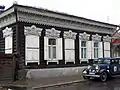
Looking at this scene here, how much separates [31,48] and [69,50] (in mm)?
4440

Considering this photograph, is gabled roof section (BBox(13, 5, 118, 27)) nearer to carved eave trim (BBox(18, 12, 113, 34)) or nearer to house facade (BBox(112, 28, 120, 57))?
carved eave trim (BBox(18, 12, 113, 34))

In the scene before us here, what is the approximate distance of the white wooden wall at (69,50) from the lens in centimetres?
2095

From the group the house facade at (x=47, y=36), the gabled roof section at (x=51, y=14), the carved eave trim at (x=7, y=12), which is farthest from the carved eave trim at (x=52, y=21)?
the carved eave trim at (x=7, y=12)

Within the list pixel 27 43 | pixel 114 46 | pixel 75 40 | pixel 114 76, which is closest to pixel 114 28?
pixel 114 46

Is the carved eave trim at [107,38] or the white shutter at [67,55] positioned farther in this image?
the carved eave trim at [107,38]

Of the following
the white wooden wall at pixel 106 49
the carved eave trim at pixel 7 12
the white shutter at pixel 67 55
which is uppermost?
the carved eave trim at pixel 7 12

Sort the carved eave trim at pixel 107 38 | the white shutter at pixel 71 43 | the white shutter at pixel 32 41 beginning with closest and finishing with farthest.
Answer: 1. the white shutter at pixel 32 41
2. the white shutter at pixel 71 43
3. the carved eave trim at pixel 107 38

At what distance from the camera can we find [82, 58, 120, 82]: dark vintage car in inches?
679

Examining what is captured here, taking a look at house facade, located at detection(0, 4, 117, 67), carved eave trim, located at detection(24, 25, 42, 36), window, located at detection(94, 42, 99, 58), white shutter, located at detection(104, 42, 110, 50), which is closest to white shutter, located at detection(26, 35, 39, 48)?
house facade, located at detection(0, 4, 117, 67)

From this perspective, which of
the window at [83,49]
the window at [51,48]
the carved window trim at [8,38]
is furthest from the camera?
the window at [83,49]

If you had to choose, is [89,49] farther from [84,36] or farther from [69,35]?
[69,35]

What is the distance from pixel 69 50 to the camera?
2122cm

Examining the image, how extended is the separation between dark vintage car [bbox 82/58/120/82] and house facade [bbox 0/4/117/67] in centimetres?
332

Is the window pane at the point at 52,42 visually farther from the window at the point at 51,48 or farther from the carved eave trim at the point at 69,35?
the carved eave trim at the point at 69,35
